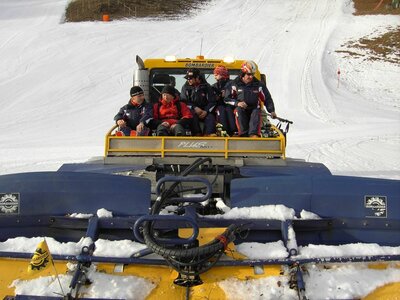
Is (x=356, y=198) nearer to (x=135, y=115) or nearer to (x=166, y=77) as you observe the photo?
(x=135, y=115)

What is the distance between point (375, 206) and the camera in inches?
147

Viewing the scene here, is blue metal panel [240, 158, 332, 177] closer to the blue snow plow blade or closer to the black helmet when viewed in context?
the blue snow plow blade

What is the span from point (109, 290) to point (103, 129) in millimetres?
11584

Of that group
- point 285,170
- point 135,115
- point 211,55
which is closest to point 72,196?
point 285,170

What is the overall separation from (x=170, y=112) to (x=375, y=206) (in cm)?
361

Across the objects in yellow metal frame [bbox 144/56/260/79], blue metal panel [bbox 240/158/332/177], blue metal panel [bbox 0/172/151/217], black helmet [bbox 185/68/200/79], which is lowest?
blue metal panel [bbox 240/158/332/177]

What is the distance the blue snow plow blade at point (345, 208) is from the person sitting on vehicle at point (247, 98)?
2.88 metres

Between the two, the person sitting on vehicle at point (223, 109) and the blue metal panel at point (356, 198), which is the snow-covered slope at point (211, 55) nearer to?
the person sitting on vehicle at point (223, 109)

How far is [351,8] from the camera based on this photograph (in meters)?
33.3

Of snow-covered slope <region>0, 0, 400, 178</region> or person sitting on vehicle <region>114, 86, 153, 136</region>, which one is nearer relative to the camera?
person sitting on vehicle <region>114, 86, 153, 136</region>

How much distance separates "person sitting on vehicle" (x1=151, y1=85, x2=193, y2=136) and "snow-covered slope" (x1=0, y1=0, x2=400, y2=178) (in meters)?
4.23

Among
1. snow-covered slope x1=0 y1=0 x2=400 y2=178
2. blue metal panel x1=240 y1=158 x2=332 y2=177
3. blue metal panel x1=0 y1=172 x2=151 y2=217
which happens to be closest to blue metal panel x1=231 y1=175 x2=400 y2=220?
blue metal panel x1=0 y1=172 x2=151 y2=217

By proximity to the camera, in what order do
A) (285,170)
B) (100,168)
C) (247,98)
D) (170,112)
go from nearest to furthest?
1. (285,170)
2. (100,168)
3. (170,112)
4. (247,98)

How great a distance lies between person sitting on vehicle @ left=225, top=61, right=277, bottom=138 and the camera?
Answer: 678 centimetres
